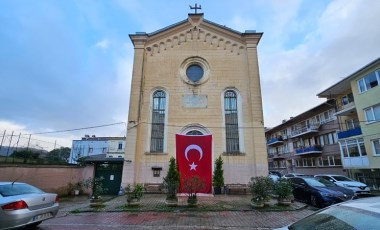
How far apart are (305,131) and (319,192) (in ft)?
70.8

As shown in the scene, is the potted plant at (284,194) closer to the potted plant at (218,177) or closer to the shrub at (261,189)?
the shrub at (261,189)

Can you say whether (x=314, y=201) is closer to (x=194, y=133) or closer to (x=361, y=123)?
(x=194, y=133)

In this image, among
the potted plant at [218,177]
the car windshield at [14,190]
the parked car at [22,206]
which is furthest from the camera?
the potted plant at [218,177]

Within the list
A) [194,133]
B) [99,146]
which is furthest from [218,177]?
[99,146]

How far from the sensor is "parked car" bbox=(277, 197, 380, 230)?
7.15 ft

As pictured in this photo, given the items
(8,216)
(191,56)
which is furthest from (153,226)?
(191,56)

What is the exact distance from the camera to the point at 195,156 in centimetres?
1476

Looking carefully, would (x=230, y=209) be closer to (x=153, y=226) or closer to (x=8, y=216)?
(x=153, y=226)

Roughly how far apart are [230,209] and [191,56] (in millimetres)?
12857

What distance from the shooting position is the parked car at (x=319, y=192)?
410 inches

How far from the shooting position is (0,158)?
12.9m

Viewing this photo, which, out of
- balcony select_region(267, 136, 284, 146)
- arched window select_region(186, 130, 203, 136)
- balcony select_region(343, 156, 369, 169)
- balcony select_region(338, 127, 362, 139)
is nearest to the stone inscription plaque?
arched window select_region(186, 130, 203, 136)

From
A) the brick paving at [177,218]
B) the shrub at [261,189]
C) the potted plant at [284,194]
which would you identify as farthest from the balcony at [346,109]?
the shrub at [261,189]

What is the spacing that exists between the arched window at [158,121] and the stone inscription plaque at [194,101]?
173cm
